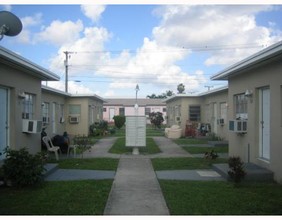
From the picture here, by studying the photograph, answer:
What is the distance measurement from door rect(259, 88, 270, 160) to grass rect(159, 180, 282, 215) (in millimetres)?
1594

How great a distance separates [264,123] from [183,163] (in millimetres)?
2880

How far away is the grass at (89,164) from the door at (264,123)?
13.5ft

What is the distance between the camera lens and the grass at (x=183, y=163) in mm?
10445

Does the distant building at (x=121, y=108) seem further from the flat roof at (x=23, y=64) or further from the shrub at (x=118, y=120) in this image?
the flat roof at (x=23, y=64)

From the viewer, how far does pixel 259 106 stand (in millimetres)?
9852

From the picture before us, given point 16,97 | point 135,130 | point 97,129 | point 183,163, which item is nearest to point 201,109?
point 97,129

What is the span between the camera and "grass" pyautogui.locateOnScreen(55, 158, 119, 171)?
1045cm

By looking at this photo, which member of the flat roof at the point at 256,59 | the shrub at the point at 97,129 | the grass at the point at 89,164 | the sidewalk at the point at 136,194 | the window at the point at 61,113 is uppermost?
the flat roof at the point at 256,59

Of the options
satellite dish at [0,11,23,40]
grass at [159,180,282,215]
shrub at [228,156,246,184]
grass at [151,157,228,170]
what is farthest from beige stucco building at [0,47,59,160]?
shrub at [228,156,246,184]

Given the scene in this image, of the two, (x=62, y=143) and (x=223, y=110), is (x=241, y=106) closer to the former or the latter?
(x=62, y=143)

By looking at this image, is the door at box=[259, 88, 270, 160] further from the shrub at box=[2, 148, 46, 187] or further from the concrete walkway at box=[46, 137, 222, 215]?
the shrub at box=[2, 148, 46, 187]

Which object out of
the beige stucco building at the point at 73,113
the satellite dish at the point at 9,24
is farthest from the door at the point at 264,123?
the beige stucco building at the point at 73,113

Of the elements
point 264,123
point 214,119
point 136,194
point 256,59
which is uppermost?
point 256,59

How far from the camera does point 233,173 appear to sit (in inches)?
314
